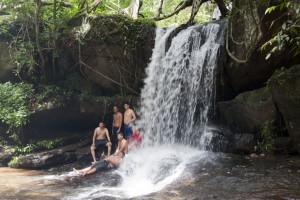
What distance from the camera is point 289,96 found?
7.26 metres

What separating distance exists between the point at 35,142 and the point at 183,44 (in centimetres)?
588

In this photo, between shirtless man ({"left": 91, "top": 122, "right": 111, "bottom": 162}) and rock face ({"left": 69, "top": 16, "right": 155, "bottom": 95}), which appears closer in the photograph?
shirtless man ({"left": 91, "top": 122, "right": 111, "bottom": 162})

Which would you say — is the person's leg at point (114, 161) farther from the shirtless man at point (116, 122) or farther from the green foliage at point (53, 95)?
the green foliage at point (53, 95)

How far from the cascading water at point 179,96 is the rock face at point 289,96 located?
2023 millimetres

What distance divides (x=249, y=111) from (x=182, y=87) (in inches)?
90.7

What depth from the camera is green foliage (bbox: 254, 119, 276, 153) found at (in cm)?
784

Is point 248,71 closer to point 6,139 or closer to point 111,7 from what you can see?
point 111,7

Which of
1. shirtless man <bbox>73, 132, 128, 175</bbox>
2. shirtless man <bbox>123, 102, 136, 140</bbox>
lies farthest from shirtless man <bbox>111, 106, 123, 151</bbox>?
shirtless man <bbox>73, 132, 128, 175</bbox>

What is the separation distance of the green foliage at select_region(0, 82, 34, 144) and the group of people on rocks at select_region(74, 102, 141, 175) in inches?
102

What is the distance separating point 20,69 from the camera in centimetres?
1119

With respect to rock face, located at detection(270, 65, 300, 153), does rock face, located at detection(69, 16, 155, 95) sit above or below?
above

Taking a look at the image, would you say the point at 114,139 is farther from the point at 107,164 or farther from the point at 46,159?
the point at 107,164

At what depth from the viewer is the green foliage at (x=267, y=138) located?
7.84m

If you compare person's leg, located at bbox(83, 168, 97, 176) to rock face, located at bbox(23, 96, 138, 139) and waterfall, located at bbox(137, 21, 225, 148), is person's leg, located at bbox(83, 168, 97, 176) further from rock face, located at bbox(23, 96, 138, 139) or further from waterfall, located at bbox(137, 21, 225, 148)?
rock face, located at bbox(23, 96, 138, 139)
